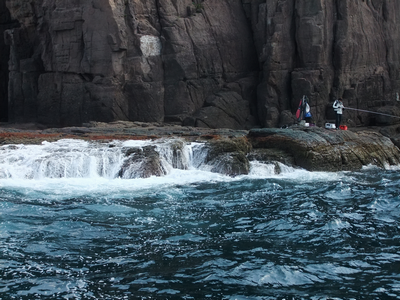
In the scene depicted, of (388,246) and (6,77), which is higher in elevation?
(6,77)

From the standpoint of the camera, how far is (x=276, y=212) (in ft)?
31.5

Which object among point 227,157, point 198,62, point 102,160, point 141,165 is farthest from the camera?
point 198,62

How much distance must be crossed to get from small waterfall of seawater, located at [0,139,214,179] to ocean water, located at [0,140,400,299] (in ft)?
0.27

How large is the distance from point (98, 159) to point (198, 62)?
1102cm

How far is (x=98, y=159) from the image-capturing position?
14539 mm

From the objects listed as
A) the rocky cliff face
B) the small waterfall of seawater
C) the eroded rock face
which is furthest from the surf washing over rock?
the rocky cliff face

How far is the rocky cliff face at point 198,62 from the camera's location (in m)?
23.1

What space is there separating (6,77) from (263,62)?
14.6 meters

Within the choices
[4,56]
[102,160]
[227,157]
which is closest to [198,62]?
[227,157]

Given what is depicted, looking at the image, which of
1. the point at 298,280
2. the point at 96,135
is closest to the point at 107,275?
the point at 298,280

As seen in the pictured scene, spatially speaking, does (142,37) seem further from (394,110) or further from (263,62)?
(394,110)

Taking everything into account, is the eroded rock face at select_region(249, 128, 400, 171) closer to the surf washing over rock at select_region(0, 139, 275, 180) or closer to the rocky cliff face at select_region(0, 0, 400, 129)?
the surf washing over rock at select_region(0, 139, 275, 180)

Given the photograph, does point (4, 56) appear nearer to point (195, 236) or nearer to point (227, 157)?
point (227, 157)

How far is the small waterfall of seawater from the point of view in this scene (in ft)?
46.1
